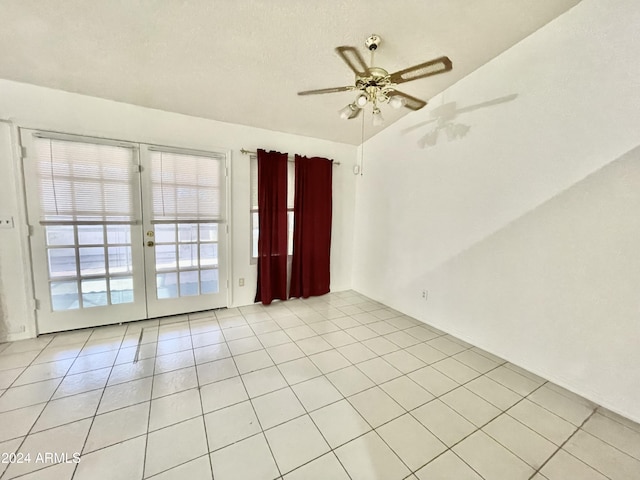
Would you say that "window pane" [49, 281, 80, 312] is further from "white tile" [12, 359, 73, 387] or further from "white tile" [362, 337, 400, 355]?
"white tile" [362, 337, 400, 355]

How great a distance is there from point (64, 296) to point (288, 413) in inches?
109

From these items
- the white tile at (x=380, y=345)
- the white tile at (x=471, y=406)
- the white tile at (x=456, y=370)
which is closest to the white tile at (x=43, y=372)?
the white tile at (x=380, y=345)

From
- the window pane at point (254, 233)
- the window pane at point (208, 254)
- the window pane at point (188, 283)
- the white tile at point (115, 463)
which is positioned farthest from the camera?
the window pane at point (254, 233)

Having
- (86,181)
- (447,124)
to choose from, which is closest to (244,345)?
(86,181)

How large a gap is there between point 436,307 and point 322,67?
9.73 feet

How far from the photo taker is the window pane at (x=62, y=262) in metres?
2.65

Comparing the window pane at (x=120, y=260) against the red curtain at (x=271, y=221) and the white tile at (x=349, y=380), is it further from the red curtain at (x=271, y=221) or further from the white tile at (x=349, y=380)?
the white tile at (x=349, y=380)

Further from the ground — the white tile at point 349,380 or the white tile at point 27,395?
the white tile at point 27,395

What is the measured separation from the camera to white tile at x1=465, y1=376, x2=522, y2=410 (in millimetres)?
1932

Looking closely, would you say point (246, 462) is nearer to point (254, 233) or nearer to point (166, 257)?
point (166, 257)

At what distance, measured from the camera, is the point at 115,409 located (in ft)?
5.77

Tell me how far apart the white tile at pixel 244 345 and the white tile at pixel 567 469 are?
2242 mm

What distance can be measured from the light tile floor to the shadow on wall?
235 cm

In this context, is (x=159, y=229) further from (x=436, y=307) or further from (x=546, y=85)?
(x=546, y=85)
